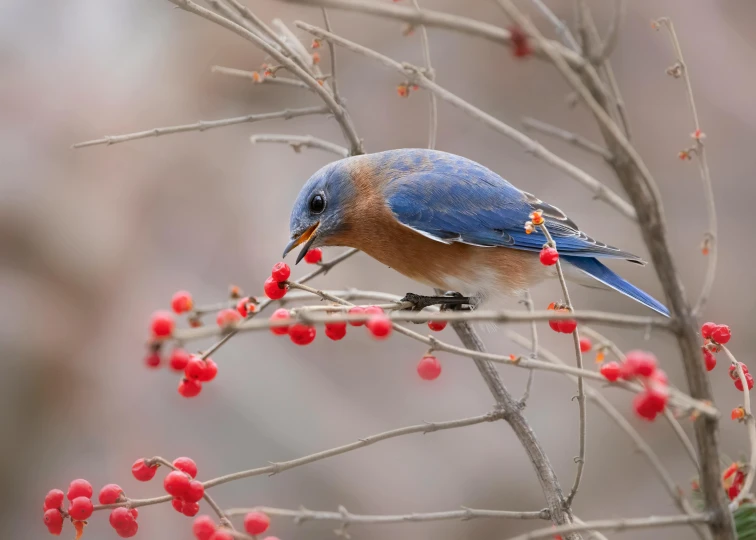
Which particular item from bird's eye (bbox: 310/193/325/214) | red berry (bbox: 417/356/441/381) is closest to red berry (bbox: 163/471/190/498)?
red berry (bbox: 417/356/441/381)

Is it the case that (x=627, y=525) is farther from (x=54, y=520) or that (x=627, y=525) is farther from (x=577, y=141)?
(x=54, y=520)

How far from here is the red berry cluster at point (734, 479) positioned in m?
1.32

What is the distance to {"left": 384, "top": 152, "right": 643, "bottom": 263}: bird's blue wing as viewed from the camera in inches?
98.1

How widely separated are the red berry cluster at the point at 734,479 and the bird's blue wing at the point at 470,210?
3.75ft

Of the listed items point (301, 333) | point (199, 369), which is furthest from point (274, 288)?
point (199, 369)

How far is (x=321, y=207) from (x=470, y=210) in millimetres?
522

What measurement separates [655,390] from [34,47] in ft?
17.9

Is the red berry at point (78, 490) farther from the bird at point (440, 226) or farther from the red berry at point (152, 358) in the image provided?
the bird at point (440, 226)

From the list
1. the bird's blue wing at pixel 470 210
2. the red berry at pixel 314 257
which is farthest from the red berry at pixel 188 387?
the bird's blue wing at pixel 470 210

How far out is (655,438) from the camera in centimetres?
452

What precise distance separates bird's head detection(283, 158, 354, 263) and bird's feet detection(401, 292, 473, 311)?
386mm

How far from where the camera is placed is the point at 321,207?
2.44m

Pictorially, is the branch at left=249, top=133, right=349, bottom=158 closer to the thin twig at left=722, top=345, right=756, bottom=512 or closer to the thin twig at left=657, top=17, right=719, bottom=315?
the thin twig at left=657, top=17, right=719, bottom=315

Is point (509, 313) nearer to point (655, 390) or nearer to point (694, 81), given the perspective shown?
point (655, 390)
